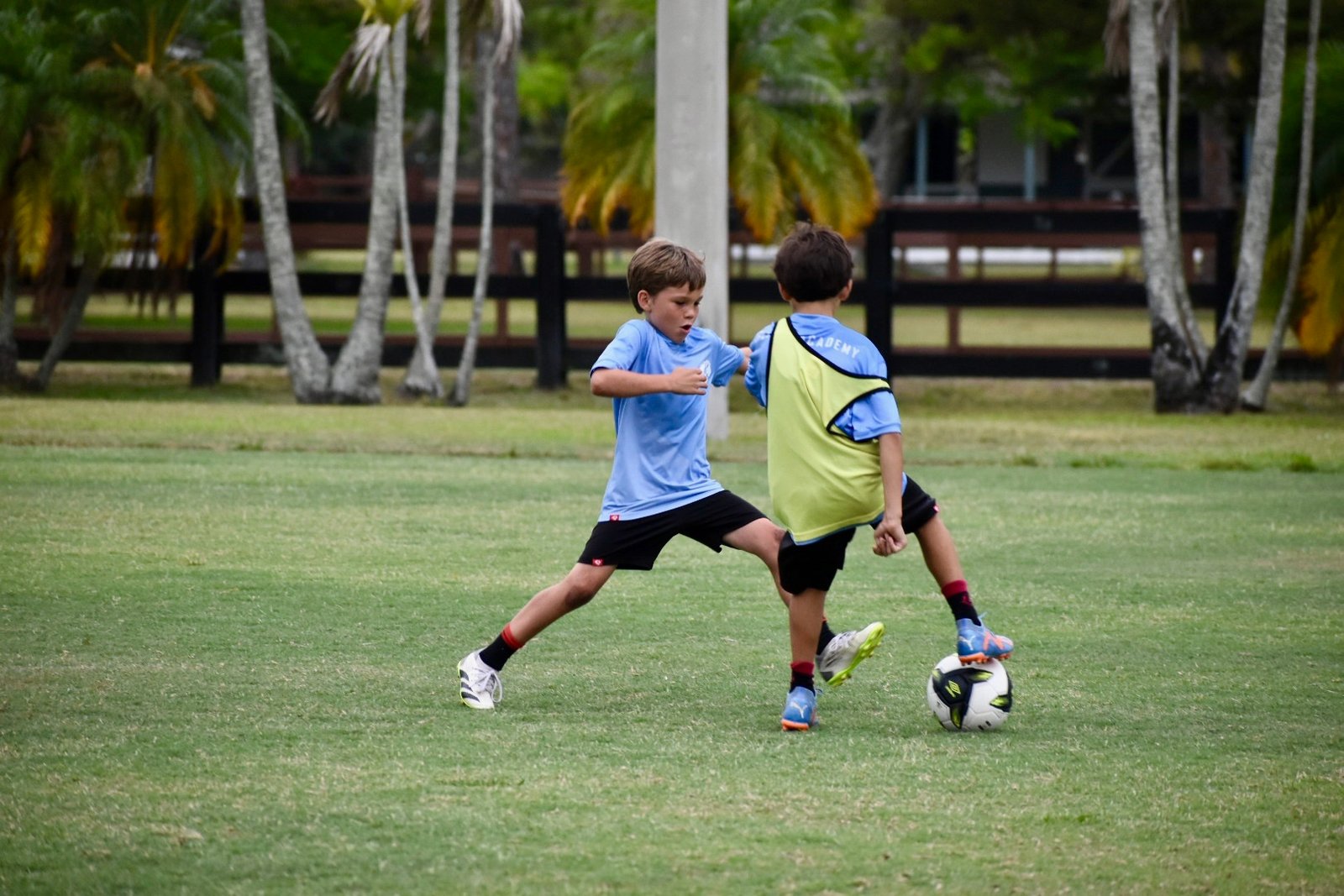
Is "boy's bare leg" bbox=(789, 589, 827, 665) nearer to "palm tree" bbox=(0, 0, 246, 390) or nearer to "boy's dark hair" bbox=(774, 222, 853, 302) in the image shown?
"boy's dark hair" bbox=(774, 222, 853, 302)

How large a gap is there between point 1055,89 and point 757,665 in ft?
84.4

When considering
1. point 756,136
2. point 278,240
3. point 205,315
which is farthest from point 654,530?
point 205,315

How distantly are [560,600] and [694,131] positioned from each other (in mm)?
10177

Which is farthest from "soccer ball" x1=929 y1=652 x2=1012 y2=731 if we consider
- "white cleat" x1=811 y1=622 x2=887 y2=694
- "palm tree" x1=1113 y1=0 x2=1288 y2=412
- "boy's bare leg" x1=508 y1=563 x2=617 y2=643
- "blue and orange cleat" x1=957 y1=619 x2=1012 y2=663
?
"palm tree" x1=1113 y1=0 x2=1288 y2=412

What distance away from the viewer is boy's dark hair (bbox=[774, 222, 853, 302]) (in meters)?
5.03

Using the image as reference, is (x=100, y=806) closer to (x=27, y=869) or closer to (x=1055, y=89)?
(x=27, y=869)

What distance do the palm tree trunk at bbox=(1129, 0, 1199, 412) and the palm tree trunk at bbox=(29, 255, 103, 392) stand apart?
1059 cm

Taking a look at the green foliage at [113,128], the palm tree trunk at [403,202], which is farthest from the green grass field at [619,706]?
the green foliage at [113,128]

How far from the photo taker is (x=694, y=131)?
15016 millimetres

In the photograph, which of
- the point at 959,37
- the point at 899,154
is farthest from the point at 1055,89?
the point at 899,154

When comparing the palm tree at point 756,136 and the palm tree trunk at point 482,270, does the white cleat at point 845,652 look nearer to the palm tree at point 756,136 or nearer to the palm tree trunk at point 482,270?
the palm tree trunk at point 482,270

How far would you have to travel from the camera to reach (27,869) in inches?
148

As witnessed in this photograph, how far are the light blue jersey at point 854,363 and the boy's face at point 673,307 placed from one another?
0.35 m

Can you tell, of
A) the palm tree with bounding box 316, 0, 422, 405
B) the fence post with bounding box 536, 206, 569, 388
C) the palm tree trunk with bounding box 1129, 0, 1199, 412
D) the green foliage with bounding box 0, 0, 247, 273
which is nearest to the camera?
the palm tree trunk with bounding box 1129, 0, 1199, 412
